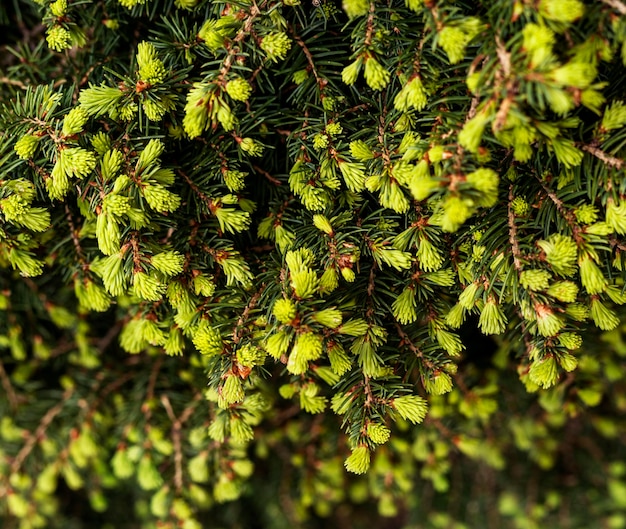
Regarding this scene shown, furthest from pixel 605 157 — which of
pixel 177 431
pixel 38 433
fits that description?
pixel 38 433

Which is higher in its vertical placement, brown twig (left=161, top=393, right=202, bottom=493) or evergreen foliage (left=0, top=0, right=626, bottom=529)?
evergreen foliage (left=0, top=0, right=626, bottom=529)

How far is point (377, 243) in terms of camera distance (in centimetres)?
70

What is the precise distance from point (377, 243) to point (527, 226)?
185 millimetres

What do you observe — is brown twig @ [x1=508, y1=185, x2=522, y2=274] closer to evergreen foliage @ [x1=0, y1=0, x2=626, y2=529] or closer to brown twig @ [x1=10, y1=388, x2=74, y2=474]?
evergreen foliage @ [x1=0, y1=0, x2=626, y2=529]

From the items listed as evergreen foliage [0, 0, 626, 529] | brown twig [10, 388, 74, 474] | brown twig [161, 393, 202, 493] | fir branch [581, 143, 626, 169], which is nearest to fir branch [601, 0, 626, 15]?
evergreen foliage [0, 0, 626, 529]

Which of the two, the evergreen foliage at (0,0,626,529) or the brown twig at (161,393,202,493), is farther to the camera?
the brown twig at (161,393,202,493)

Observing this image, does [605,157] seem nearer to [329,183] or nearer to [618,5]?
[618,5]

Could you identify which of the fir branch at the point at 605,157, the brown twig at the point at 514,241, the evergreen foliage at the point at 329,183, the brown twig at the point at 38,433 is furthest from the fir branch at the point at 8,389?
the fir branch at the point at 605,157

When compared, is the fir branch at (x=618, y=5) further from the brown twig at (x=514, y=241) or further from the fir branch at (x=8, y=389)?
the fir branch at (x=8, y=389)

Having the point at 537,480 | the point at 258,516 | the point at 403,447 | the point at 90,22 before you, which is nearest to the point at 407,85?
the point at 90,22

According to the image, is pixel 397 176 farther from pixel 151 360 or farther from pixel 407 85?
pixel 151 360

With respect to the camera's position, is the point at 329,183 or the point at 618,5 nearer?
the point at 618,5

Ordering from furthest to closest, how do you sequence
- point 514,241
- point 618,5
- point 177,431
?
point 177,431
point 514,241
point 618,5

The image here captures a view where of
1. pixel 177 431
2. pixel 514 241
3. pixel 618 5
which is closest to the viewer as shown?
pixel 618 5
